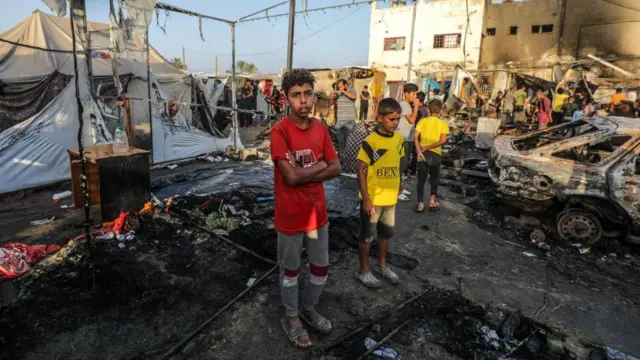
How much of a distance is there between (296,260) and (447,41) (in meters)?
27.8

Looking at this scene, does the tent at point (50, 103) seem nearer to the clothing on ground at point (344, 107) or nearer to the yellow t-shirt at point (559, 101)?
the clothing on ground at point (344, 107)

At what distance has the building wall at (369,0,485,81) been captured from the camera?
25359 millimetres

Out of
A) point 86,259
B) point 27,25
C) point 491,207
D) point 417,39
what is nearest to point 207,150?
point 27,25

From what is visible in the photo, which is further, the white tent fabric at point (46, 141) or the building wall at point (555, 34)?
the building wall at point (555, 34)

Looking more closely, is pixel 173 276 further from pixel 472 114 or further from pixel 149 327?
pixel 472 114

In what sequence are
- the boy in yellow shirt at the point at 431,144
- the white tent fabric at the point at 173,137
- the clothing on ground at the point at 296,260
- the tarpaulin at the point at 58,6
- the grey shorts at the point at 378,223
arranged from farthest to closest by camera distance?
the white tent fabric at the point at 173,137 → the boy in yellow shirt at the point at 431,144 → the tarpaulin at the point at 58,6 → the grey shorts at the point at 378,223 → the clothing on ground at the point at 296,260

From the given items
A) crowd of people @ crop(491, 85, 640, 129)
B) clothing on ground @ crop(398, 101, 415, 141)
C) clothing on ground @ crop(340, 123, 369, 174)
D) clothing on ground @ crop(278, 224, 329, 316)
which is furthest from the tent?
crowd of people @ crop(491, 85, 640, 129)

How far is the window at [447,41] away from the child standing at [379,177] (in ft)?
85.5

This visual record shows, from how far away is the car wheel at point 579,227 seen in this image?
15.8 feet

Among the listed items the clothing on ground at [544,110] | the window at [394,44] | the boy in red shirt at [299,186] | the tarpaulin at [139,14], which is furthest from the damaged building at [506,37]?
the boy in red shirt at [299,186]

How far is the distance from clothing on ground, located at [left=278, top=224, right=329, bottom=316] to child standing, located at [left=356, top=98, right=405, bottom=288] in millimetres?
757

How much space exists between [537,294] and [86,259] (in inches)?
190

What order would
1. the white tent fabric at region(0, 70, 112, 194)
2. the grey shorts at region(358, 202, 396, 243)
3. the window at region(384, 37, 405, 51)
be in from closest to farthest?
the grey shorts at region(358, 202, 396, 243), the white tent fabric at region(0, 70, 112, 194), the window at region(384, 37, 405, 51)

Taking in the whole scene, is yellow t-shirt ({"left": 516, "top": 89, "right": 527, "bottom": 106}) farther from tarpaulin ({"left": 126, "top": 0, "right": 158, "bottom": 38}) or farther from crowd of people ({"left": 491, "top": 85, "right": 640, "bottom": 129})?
tarpaulin ({"left": 126, "top": 0, "right": 158, "bottom": 38})
